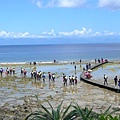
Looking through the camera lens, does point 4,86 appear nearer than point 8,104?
No

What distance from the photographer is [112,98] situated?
28938 mm

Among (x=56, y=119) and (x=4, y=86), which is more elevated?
(x=56, y=119)

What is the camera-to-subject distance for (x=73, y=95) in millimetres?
30906

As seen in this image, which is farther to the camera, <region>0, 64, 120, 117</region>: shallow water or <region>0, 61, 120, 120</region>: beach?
<region>0, 64, 120, 117</region>: shallow water

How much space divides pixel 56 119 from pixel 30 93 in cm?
2453

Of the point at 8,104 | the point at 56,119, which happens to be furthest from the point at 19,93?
the point at 56,119

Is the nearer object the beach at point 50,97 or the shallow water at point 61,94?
the beach at point 50,97

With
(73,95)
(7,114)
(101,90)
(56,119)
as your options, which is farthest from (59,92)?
(56,119)

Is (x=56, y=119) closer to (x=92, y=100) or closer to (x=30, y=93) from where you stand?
Result: (x=92, y=100)

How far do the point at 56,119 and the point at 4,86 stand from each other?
31320 millimetres

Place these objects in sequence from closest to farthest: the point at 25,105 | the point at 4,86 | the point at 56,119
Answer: the point at 56,119 → the point at 25,105 → the point at 4,86

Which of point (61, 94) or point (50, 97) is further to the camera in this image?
point (61, 94)

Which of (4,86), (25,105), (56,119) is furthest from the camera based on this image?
(4,86)

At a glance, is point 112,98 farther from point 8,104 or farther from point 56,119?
point 56,119
